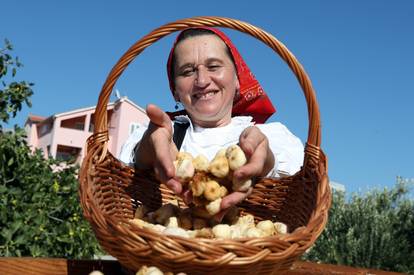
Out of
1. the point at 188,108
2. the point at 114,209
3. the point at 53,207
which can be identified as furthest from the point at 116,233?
the point at 53,207

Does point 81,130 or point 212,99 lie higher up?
point 81,130

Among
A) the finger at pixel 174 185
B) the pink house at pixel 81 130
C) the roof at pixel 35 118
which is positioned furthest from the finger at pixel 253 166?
the roof at pixel 35 118

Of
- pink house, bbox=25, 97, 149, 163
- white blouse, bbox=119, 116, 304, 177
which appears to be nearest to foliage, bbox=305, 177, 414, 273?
white blouse, bbox=119, 116, 304, 177

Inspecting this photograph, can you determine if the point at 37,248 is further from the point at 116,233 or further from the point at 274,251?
the point at 274,251

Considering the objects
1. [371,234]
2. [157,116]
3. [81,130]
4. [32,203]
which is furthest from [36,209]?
[81,130]

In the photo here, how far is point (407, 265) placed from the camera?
599cm

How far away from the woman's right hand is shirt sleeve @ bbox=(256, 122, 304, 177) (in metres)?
0.42

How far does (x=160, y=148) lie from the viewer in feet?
4.52

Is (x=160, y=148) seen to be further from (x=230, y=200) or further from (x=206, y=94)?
(x=206, y=94)

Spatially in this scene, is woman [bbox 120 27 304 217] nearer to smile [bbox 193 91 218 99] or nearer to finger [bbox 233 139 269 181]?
smile [bbox 193 91 218 99]

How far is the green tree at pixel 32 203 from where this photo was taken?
8.07ft

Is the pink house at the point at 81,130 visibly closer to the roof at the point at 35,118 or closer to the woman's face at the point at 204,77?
the roof at the point at 35,118

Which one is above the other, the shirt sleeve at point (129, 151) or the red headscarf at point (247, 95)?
the red headscarf at point (247, 95)

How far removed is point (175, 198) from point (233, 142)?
0.32m
